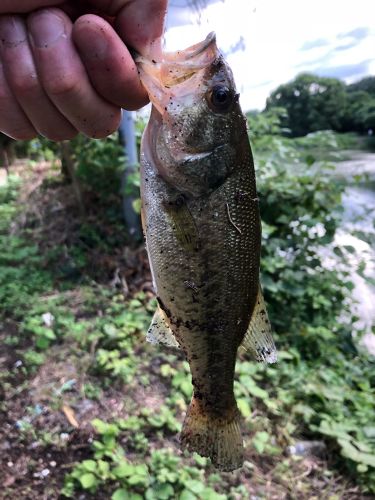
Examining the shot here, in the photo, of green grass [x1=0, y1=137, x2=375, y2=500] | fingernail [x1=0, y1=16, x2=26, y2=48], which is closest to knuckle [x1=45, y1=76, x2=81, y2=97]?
fingernail [x1=0, y1=16, x2=26, y2=48]

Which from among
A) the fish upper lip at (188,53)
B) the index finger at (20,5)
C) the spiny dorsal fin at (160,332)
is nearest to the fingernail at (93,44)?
the index finger at (20,5)

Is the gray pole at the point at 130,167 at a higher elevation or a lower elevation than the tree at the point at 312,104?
lower

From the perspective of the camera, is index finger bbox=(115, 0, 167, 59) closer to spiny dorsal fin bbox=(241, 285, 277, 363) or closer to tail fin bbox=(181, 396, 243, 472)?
spiny dorsal fin bbox=(241, 285, 277, 363)

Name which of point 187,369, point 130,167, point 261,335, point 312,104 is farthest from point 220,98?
point 312,104

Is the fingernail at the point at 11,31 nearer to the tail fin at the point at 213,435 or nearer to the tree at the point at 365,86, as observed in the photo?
the tail fin at the point at 213,435

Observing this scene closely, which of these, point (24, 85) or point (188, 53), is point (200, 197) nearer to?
point (188, 53)

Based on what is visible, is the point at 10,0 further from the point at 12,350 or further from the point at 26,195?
the point at 26,195
